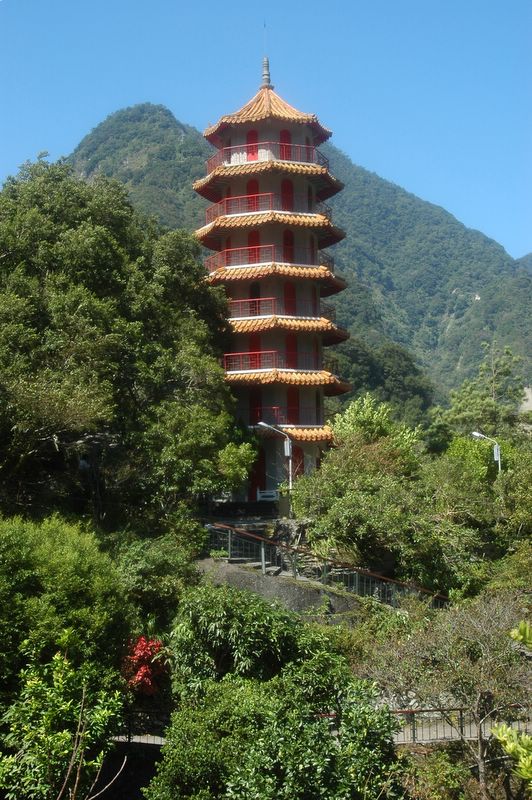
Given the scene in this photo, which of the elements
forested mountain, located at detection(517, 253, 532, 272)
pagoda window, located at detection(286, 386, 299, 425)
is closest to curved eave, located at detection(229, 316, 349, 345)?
pagoda window, located at detection(286, 386, 299, 425)

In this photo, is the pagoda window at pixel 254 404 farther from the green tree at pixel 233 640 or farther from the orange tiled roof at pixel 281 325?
the green tree at pixel 233 640

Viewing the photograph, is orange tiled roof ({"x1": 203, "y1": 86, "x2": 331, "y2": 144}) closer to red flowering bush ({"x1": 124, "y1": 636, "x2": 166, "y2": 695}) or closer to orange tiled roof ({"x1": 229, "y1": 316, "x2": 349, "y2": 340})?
orange tiled roof ({"x1": 229, "y1": 316, "x2": 349, "y2": 340})

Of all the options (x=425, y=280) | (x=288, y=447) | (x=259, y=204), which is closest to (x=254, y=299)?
(x=259, y=204)

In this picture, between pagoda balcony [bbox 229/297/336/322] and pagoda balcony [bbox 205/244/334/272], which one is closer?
pagoda balcony [bbox 229/297/336/322]

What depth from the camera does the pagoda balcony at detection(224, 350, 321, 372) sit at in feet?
91.9

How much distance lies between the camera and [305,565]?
20266mm

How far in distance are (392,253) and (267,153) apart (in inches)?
4705

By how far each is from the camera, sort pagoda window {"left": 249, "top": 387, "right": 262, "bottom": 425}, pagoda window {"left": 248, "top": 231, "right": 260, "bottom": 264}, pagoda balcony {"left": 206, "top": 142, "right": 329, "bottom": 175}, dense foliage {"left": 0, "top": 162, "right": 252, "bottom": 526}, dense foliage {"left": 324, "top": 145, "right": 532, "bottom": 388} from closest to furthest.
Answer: dense foliage {"left": 0, "top": 162, "right": 252, "bottom": 526}
pagoda window {"left": 249, "top": 387, "right": 262, "bottom": 425}
pagoda window {"left": 248, "top": 231, "right": 260, "bottom": 264}
pagoda balcony {"left": 206, "top": 142, "right": 329, "bottom": 175}
dense foliage {"left": 324, "top": 145, "right": 532, "bottom": 388}

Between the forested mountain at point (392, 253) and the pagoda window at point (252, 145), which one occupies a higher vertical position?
the forested mountain at point (392, 253)

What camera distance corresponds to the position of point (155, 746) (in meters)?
13.5

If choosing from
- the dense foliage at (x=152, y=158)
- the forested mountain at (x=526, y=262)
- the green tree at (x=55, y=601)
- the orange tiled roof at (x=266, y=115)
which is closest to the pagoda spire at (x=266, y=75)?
the orange tiled roof at (x=266, y=115)

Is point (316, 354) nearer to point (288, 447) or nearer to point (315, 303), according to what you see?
point (315, 303)

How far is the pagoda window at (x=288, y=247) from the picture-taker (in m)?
29.2

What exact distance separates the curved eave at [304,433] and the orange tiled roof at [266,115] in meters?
10.8
